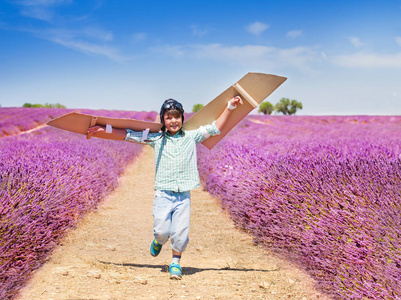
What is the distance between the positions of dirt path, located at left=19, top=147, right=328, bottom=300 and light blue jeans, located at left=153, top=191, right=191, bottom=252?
0.35m

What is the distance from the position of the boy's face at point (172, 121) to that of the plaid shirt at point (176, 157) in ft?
0.28

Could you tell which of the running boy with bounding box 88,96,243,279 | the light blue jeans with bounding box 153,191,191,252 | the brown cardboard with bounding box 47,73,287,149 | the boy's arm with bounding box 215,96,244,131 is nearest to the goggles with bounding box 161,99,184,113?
the running boy with bounding box 88,96,243,279

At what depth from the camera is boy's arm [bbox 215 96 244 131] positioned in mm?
3195

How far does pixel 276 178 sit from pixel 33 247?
7.82 ft

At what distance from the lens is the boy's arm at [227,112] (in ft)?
10.5

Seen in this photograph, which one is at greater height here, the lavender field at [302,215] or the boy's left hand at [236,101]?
the boy's left hand at [236,101]

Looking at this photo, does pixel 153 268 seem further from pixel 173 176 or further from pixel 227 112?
pixel 227 112

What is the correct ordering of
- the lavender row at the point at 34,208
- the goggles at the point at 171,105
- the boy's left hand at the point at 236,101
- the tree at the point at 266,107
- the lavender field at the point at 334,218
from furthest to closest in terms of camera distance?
the tree at the point at 266,107 → the boy's left hand at the point at 236,101 → the goggles at the point at 171,105 → the lavender row at the point at 34,208 → the lavender field at the point at 334,218

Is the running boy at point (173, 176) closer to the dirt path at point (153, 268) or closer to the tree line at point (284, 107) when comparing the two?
the dirt path at point (153, 268)

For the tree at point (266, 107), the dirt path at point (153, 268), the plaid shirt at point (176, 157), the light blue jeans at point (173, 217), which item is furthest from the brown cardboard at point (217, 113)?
the tree at point (266, 107)

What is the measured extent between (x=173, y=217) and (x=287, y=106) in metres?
78.3

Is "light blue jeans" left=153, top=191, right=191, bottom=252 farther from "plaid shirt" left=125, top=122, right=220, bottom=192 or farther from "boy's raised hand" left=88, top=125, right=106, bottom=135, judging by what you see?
"boy's raised hand" left=88, top=125, right=106, bottom=135

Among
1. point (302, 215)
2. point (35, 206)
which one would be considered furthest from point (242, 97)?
point (35, 206)

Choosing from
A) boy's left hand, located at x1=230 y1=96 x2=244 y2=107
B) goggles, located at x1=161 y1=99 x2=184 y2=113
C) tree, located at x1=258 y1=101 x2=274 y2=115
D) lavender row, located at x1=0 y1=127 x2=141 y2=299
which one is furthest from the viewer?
tree, located at x1=258 y1=101 x2=274 y2=115
